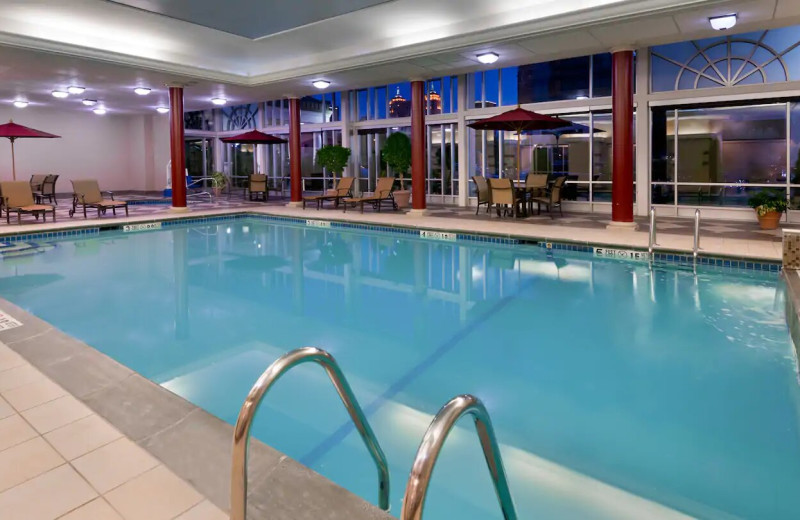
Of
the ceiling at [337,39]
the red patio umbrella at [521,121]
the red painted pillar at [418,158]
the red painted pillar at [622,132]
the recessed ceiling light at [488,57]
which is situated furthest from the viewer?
the red painted pillar at [418,158]

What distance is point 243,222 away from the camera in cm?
1377

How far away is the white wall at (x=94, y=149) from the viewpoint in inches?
784

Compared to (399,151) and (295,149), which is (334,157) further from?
(399,151)

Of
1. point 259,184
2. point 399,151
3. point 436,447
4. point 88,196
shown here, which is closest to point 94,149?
point 259,184

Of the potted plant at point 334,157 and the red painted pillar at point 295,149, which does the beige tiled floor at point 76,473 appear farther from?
the potted plant at point 334,157

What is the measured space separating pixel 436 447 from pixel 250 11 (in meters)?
8.89

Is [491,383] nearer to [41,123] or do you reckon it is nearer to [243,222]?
[243,222]

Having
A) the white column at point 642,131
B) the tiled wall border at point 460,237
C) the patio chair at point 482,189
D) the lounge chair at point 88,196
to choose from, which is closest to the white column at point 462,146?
the patio chair at point 482,189

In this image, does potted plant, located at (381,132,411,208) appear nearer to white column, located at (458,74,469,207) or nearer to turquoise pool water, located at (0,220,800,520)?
white column, located at (458,74,469,207)

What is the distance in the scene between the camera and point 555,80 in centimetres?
1366

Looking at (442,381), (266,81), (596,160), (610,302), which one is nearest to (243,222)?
(266,81)

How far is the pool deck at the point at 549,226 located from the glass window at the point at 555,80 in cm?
295

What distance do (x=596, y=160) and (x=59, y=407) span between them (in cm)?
1261

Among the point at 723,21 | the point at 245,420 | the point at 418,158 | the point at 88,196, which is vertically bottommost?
the point at 245,420
